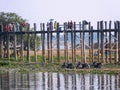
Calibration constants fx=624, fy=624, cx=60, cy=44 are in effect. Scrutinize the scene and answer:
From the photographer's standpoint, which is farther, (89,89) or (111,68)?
(111,68)

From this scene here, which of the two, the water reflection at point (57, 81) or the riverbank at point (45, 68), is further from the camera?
the riverbank at point (45, 68)

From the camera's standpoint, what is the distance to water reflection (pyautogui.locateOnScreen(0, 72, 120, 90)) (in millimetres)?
37594

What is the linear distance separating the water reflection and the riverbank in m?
2.23

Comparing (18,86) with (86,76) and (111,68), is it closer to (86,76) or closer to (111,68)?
(86,76)

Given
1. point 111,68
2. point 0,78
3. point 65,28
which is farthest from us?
point 65,28

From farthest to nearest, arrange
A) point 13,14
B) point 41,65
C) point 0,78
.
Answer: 1. point 13,14
2. point 41,65
3. point 0,78

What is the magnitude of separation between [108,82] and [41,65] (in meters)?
16.9

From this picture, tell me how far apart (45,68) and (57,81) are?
1259cm

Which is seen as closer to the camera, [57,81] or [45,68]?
[57,81]

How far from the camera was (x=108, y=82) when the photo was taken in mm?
41219

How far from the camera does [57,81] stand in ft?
137

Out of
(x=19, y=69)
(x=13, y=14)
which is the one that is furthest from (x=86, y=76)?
(x=13, y=14)

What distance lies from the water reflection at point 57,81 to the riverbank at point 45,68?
2227 mm

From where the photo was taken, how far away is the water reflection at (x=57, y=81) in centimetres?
3759
